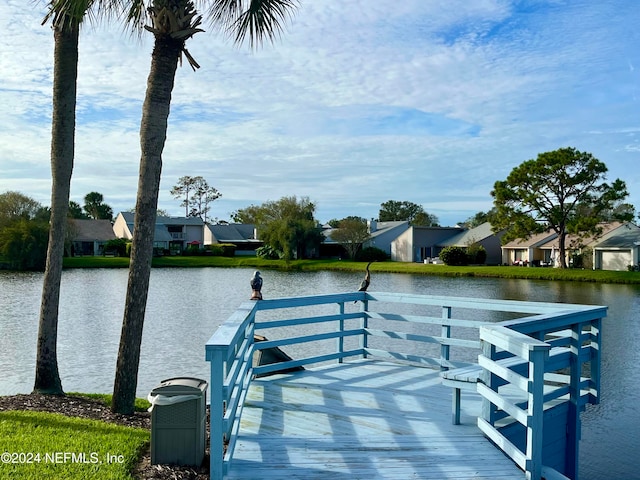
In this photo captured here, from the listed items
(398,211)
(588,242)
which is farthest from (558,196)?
(398,211)

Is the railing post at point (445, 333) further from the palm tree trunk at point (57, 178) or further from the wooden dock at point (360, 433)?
the palm tree trunk at point (57, 178)

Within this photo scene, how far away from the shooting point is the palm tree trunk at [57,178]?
8.78 m

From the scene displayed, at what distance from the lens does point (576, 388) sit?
687 centimetres

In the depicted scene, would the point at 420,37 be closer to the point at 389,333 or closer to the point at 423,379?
the point at 389,333

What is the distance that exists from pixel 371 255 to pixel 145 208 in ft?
195

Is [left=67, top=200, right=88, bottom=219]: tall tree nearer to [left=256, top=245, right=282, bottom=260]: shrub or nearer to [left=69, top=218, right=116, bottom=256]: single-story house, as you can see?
[left=69, top=218, right=116, bottom=256]: single-story house

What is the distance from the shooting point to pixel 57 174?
877 cm

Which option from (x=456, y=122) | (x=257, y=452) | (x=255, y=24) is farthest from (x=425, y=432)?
(x=456, y=122)

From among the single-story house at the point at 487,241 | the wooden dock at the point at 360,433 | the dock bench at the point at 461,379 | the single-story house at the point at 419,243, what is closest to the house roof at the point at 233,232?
the single-story house at the point at 419,243

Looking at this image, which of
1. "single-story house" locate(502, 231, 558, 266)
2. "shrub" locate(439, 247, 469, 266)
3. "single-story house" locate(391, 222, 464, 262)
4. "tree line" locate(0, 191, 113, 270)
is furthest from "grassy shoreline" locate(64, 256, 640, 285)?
"single-story house" locate(391, 222, 464, 262)

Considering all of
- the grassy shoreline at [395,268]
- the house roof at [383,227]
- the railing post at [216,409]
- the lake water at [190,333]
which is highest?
the house roof at [383,227]

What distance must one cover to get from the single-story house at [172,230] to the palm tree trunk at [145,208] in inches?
2776

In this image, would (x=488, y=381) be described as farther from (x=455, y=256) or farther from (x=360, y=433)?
(x=455, y=256)

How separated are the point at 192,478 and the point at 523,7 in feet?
45.3
